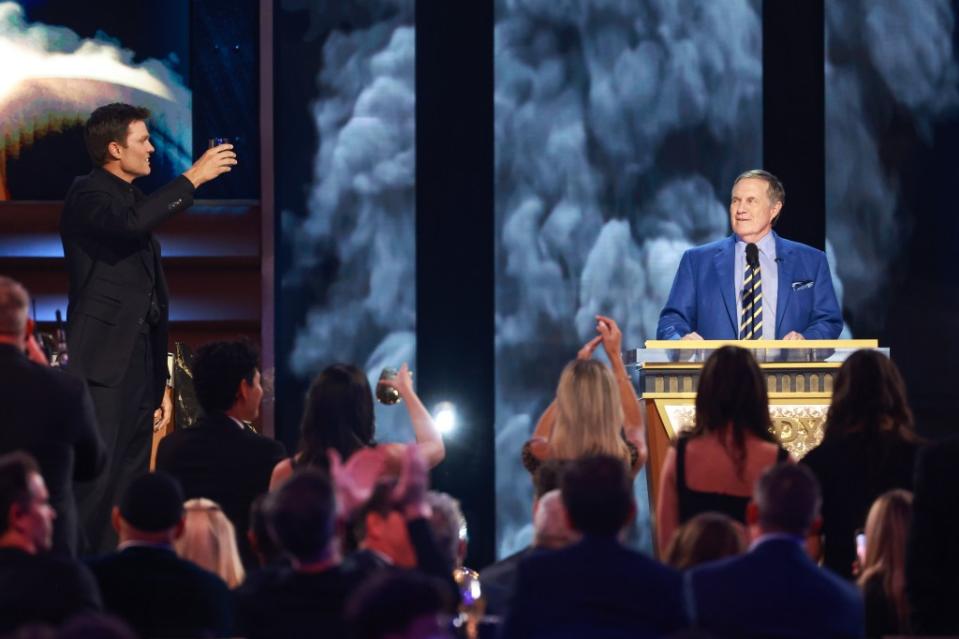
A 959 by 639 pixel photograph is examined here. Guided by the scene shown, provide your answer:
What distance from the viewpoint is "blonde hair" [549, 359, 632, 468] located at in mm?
4352

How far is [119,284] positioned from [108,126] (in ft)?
1.67

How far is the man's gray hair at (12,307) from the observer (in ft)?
12.3

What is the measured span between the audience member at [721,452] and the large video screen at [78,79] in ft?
13.7

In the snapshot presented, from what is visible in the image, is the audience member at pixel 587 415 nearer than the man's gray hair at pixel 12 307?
No

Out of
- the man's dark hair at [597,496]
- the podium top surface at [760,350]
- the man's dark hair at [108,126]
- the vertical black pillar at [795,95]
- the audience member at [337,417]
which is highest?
the vertical black pillar at [795,95]

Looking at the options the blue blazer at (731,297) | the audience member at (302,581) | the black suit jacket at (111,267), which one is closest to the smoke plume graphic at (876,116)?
the blue blazer at (731,297)

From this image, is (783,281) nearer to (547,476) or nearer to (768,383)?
(768,383)

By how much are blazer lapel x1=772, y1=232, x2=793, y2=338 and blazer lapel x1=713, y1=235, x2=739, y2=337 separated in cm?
15

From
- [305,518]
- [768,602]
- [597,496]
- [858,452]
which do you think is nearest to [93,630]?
[305,518]

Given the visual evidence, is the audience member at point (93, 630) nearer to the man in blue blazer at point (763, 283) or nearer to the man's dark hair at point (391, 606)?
the man's dark hair at point (391, 606)

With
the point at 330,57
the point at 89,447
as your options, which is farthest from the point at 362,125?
the point at 89,447

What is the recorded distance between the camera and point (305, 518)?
292 centimetres

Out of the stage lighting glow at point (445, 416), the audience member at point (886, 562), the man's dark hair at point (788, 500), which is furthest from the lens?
the stage lighting glow at point (445, 416)

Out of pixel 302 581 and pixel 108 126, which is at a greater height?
pixel 108 126
